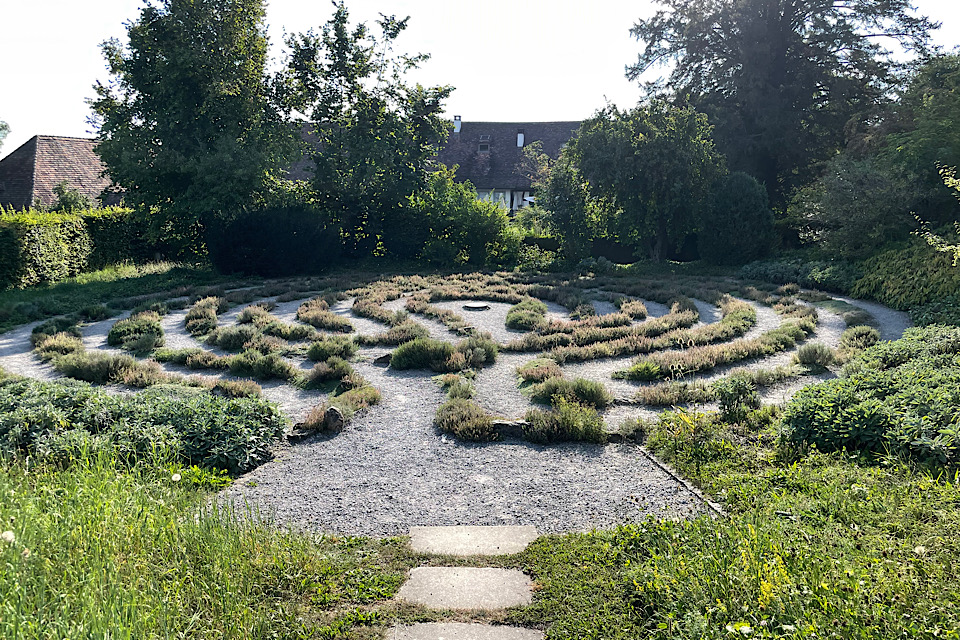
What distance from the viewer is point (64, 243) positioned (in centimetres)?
1870

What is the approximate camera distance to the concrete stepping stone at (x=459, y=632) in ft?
11.0

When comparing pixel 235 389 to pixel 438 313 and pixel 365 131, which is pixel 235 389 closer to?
pixel 438 313

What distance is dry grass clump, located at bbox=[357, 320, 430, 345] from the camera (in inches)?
452

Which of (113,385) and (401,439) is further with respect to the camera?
(113,385)

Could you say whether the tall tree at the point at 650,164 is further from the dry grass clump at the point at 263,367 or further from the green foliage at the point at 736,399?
the green foliage at the point at 736,399

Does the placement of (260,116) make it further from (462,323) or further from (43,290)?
(462,323)

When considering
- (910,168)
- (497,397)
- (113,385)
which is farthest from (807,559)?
(910,168)

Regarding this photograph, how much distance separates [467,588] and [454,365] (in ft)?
19.5

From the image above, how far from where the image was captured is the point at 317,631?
334 centimetres

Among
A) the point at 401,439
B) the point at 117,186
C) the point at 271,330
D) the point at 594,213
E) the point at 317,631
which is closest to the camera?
the point at 317,631

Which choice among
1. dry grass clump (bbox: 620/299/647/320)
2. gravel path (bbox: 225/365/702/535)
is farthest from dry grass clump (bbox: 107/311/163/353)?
dry grass clump (bbox: 620/299/647/320)

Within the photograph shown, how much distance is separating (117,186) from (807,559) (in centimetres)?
2256

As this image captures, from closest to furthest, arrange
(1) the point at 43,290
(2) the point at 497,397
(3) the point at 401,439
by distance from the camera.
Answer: (3) the point at 401,439, (2) the point at 497,397, (1) the point at 43,290

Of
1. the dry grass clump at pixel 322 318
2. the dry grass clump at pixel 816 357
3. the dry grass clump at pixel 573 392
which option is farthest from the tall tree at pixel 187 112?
the dry grass clump at pixel 816 357
